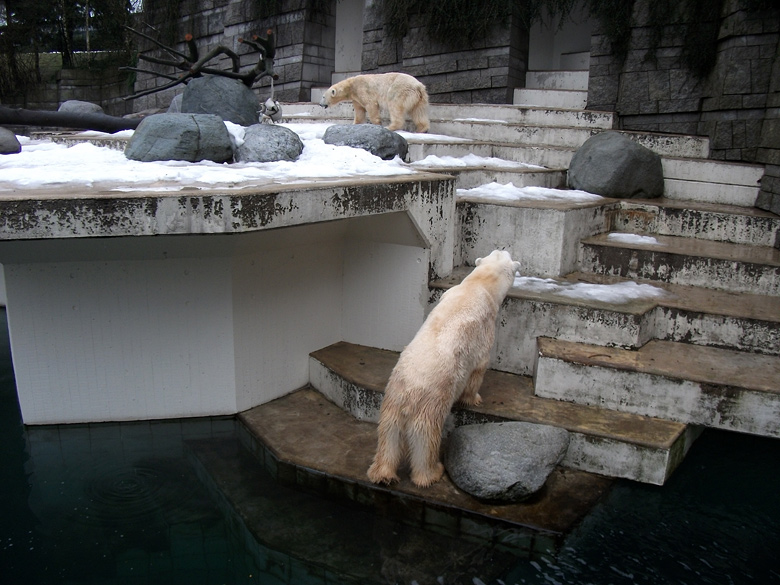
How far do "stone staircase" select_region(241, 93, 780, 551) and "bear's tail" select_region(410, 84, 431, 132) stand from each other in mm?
1585

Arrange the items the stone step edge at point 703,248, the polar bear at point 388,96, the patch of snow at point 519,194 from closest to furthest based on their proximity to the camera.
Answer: the stone step edge at point 703,248 < the patch of snow at point 519,194 < the polar bear at point 388,96

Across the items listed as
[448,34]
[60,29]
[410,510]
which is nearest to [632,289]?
[410,510]

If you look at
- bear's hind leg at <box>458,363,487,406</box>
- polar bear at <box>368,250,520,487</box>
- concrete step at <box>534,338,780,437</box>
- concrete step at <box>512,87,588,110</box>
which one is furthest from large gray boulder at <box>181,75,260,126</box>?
concrete step at <box>512,87,588,110</box>

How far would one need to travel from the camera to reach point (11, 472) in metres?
3.25

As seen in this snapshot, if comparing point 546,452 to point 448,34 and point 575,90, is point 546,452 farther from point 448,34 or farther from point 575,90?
point 448,34

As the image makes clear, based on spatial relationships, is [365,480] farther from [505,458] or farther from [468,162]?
[468,162]

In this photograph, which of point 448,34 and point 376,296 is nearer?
point 376,296

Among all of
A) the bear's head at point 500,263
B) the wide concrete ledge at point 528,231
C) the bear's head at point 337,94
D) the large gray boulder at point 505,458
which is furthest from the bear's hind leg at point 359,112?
the large gray boulder at point 505,458

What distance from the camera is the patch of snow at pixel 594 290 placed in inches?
148

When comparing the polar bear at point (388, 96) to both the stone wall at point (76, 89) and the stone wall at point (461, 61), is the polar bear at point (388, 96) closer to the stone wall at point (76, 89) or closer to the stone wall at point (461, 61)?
the stone wall at point (461, 61)

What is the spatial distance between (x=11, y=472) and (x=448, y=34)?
24.5 ft

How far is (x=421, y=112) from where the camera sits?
6566mm

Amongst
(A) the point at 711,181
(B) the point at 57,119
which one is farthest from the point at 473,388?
(B) the point at 57,119

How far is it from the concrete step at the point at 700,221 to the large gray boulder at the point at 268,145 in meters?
2.66
